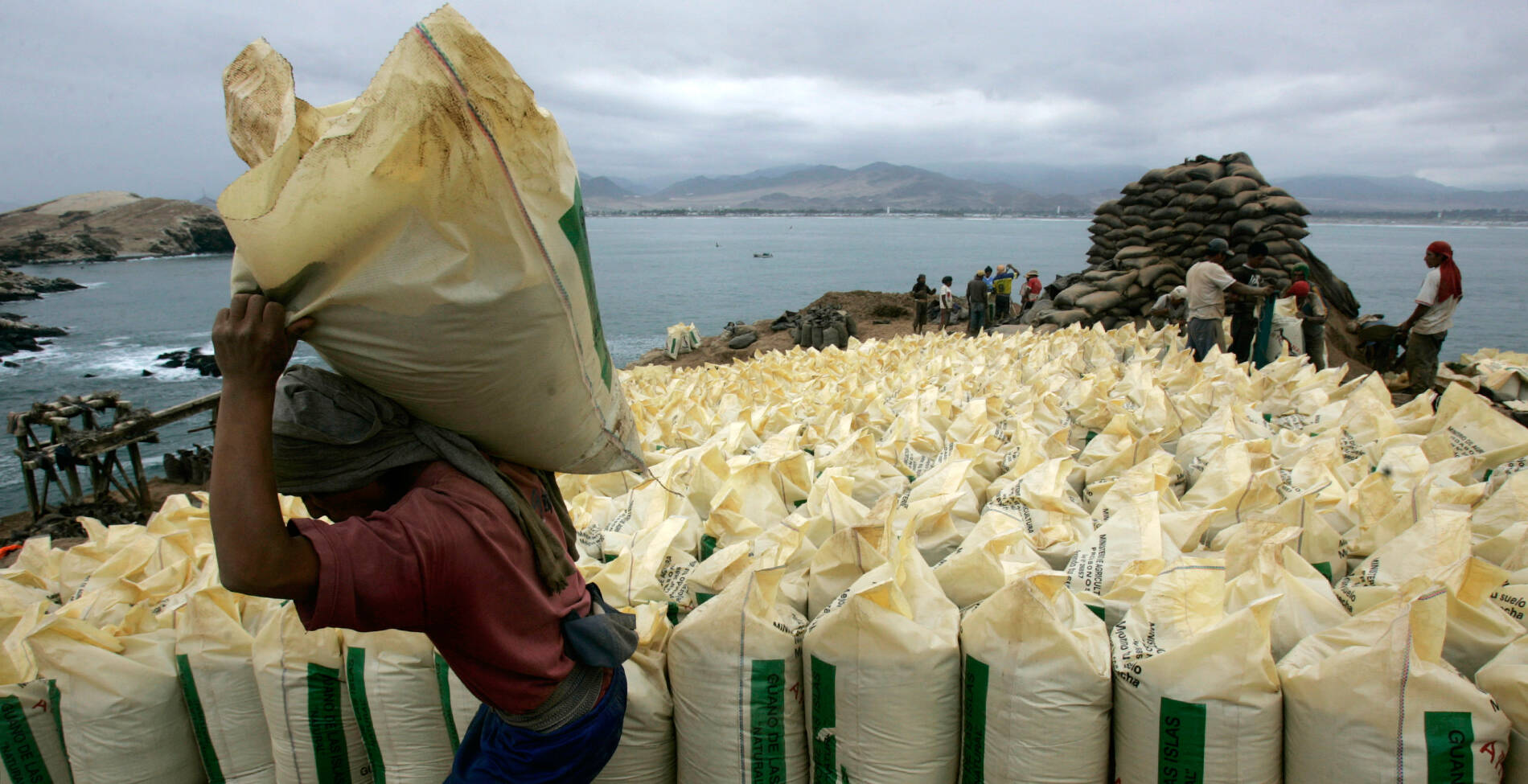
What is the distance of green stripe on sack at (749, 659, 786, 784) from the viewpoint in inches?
68.3

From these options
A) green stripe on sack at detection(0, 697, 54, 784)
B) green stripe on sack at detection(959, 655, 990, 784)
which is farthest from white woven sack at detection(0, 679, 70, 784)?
green stripe on sack at detection(959, 655, 990, 784)

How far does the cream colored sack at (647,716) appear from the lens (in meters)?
1.78

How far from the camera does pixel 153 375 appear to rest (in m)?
25.3

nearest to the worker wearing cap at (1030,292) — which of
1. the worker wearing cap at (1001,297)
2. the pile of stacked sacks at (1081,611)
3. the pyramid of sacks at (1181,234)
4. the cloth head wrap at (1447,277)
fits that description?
the worker wearing cap at (1001,297)

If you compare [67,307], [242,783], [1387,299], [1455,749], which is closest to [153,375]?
[242,783]

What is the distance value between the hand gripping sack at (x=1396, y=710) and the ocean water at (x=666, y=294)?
41.2ft

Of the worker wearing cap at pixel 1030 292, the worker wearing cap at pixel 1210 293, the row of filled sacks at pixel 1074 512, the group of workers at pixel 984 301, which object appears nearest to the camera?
the row of filled sacks at pixel 1074 512

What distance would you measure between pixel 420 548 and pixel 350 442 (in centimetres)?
21

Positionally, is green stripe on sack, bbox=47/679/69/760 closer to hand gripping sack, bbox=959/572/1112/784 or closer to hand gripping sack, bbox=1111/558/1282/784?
hand gripping sack, bbox=959/572/1112/784

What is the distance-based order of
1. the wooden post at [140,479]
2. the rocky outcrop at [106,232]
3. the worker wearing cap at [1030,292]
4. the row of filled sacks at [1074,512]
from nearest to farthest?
the row of filled sacks at [1074,512] → the wooden post at [140,479] → the worker wearing cap at [1030,292] → the rocky outcrop at [106,232]

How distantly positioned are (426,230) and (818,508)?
63.3 inches

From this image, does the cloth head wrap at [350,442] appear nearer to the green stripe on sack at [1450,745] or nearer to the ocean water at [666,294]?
the green stripe on sack at [1450,745]

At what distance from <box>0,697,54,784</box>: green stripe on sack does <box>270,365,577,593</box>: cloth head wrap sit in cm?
132

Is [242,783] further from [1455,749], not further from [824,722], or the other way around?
[1455,749]
